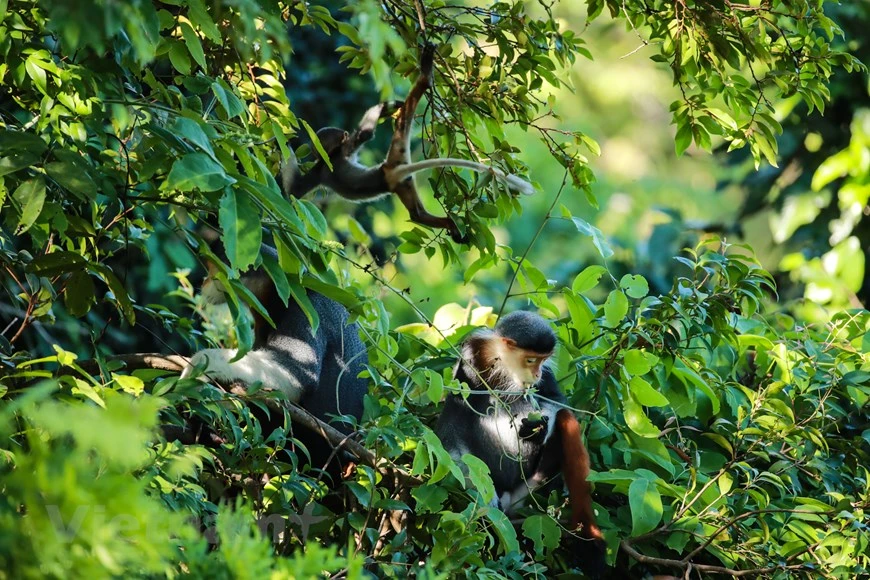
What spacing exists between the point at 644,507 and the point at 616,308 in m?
0.77

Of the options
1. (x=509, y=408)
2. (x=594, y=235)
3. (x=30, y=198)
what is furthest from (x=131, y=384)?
(x=594, y=235)

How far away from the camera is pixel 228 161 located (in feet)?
7.98

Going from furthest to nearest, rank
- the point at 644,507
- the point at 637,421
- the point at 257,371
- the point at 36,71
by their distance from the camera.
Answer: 1. the point at 257,371
2. the point at 637,421
3. the point at 644,507
4. the point at 36,71

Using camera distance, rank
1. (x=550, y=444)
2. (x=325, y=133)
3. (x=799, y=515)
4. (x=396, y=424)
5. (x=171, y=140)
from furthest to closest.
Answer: (x=325, y=133)
(x=550, y=444)
(x=799, y=515)
(x=396, y=424)
(x=171, y=140)

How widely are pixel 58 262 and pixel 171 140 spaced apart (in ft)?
2.09

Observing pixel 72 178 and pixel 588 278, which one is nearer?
pixel 72 178

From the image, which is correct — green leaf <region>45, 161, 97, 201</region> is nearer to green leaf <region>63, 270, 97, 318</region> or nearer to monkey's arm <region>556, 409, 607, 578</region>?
green leaf <region>63, 270, 97, 318</region>

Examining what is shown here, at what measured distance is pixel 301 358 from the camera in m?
4.41

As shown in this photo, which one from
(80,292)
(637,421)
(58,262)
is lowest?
(637,421)

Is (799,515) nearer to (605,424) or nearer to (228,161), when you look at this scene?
(605,424)

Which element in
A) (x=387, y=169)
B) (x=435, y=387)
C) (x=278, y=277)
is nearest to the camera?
(x=278, y=277)

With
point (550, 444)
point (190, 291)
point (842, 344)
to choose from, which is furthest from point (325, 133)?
point (842, 344)

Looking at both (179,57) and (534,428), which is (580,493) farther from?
(179,57)

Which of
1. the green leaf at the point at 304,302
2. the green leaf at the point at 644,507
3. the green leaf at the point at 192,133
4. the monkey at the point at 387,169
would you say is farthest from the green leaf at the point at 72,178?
the green leaf at the point at 644,507
